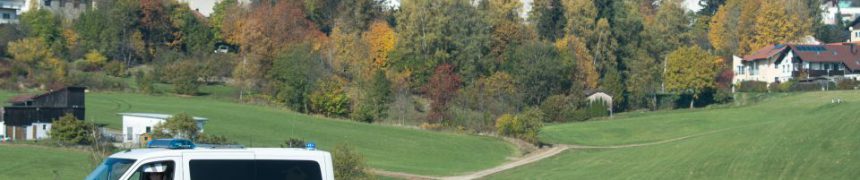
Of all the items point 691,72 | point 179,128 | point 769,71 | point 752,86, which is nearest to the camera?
point 179,128

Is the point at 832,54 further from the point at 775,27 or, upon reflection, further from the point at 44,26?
the point at 44,26

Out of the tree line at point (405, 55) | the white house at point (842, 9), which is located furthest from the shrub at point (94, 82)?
the white house at point (842, 9)

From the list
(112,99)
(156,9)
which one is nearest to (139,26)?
(156,9)

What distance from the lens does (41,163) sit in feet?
176

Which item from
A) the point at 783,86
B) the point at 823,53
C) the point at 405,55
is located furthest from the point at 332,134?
the point at 823,53

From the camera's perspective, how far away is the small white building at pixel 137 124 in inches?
2512

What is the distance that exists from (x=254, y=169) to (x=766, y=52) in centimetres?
10135

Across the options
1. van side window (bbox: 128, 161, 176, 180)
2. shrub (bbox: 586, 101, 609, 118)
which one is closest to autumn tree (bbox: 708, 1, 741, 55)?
shrub (bbox: 586, 101, 609, 118)

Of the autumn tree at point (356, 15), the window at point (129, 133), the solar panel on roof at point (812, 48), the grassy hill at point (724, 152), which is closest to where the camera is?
the grassy hill at point (724, 152)

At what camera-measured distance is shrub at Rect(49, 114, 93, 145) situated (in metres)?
60.2

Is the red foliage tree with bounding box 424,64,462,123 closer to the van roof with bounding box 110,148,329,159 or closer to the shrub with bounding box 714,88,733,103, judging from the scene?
the shrub with bounding box 714,88,733,103

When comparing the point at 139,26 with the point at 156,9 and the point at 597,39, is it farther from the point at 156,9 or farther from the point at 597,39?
the point at 597,39

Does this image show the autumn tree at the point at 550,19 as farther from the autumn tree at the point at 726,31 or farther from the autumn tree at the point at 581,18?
the autumn tree at the point at 726,31

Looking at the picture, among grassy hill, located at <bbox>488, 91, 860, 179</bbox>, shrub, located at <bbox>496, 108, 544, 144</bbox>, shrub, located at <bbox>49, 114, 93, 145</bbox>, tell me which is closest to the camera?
grassy hill, located at <bbox>488, 91, 860, 179</bbox>
